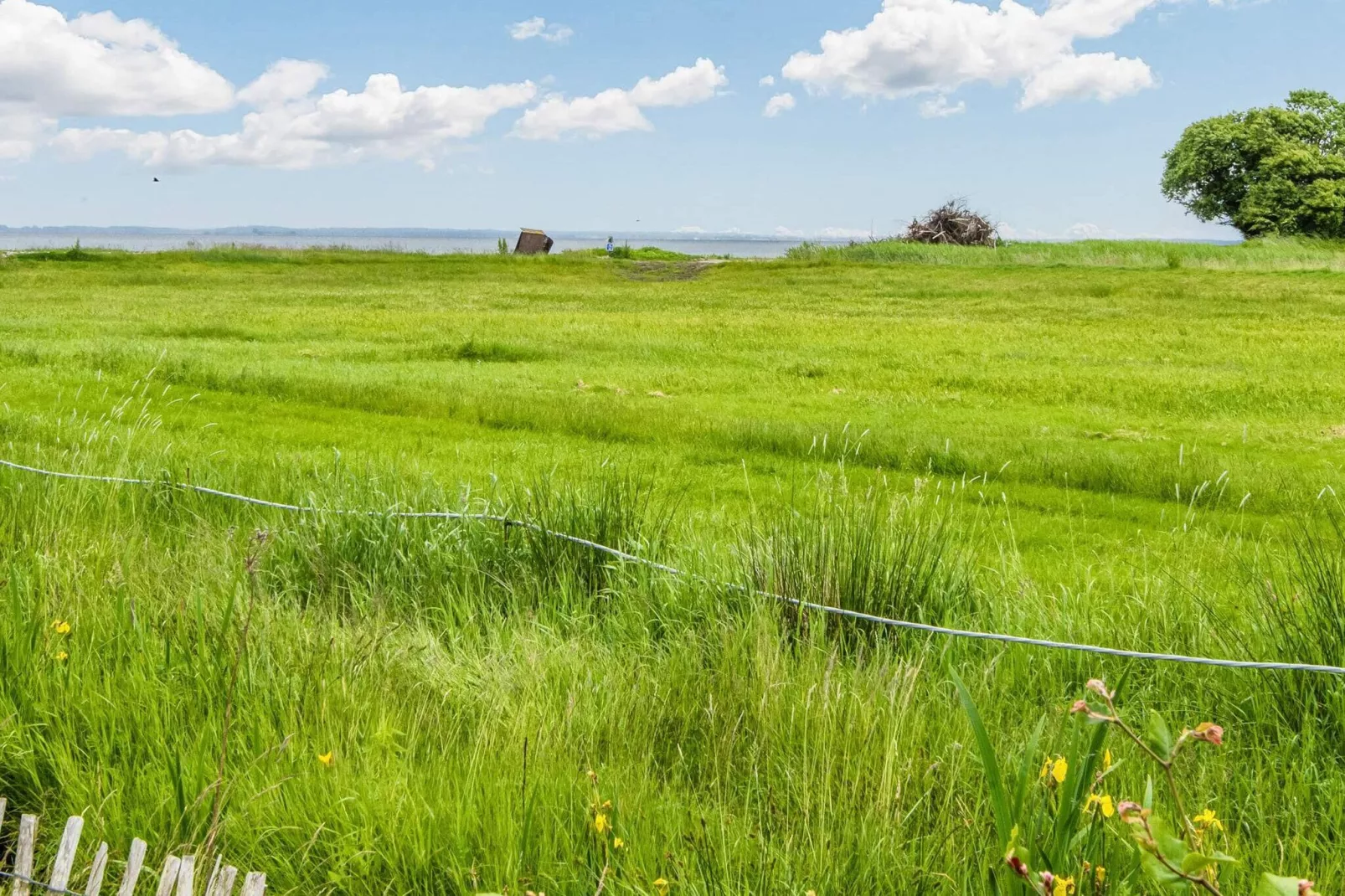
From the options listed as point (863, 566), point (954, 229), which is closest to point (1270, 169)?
point (954, 229)

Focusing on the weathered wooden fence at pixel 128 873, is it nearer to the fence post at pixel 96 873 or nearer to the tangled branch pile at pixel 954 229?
the fence post at pixel 96 873

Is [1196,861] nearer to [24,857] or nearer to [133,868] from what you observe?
[133,868]

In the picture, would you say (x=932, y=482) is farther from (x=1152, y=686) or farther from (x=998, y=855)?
(x=998, y=855)

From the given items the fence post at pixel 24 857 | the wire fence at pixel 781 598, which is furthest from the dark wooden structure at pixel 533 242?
the fence post at pixel 24 857

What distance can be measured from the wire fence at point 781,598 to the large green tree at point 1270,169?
5887 centimetres

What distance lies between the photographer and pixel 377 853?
2.60 metres

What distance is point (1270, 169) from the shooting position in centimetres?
5903

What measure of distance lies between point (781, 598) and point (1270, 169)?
66.3 m

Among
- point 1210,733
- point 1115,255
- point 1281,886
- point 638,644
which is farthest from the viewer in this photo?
point 1115,255

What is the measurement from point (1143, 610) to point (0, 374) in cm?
1359

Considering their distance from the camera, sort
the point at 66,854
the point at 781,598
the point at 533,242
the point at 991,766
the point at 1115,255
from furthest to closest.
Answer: the point at 533,242 → the point at 1115,255 → the point at 781,598 → the point at 66,854 → the point at 991,766

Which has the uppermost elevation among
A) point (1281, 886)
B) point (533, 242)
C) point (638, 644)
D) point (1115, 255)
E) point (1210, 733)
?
point (533, 242)

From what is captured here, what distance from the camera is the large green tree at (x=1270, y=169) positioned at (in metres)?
55.5

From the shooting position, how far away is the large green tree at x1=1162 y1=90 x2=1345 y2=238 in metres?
55.5
